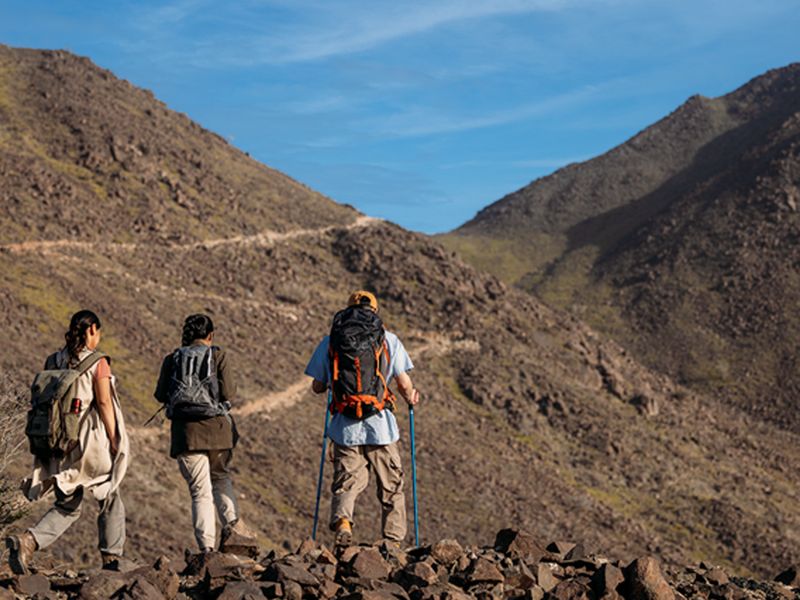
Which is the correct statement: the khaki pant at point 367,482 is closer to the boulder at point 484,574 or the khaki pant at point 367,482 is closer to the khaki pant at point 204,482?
the khaki pant at point 204,482

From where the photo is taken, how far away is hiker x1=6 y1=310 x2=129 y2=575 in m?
9.30

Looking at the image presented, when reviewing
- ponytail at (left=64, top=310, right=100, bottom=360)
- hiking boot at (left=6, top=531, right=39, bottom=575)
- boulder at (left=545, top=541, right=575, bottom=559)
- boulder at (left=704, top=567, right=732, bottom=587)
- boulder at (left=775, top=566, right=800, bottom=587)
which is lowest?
boulder at (left=775, top=566, right=800, bottom=587)

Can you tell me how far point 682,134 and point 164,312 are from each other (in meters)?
102

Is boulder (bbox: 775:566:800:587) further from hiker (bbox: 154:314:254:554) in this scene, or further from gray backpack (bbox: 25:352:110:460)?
gray backpack (bbox: 25:352:110:460)

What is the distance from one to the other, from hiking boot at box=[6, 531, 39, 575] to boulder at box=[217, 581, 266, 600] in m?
1.70

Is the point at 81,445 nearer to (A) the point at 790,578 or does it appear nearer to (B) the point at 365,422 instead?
(B) the point at 365,422

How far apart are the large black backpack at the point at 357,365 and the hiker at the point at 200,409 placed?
991 millimetres

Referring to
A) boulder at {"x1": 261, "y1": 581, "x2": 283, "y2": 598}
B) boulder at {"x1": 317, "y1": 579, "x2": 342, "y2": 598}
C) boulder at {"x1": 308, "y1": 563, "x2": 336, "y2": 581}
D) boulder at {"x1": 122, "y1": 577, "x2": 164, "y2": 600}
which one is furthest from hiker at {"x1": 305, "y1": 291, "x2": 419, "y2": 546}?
boulder at {"x1": 122, "y1": 577, "x2": 164, "y2": 600}

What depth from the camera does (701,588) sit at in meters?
9.70

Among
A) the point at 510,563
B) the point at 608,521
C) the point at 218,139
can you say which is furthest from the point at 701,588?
the point at 218,139

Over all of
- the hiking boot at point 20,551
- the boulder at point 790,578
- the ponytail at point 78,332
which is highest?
the ponytail at point 78,332

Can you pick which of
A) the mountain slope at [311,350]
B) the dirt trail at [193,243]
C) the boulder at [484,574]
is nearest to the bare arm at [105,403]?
the boulder at [484,574]

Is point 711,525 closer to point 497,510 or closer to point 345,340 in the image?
point 497,510

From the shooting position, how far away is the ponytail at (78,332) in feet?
30.5
